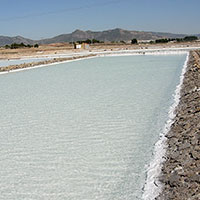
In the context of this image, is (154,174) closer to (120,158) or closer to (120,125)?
(120,158)

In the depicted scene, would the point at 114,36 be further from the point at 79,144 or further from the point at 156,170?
the point at 156,170

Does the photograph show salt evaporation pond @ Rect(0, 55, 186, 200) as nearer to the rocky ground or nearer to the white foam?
the white foam

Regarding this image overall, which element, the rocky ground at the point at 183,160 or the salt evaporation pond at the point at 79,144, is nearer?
the rocky ground at the point at 183,160

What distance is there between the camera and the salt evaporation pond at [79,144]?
8.71 ft

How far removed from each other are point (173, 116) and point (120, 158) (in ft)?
6.52

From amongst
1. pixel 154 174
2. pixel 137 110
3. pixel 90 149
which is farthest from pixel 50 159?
pixel 137 110

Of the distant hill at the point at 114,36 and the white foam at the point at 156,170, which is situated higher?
the white foam at the point at 156,170

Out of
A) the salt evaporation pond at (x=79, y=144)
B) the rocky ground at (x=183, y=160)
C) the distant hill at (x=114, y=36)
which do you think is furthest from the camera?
the distant hill at (x=114, y=36)

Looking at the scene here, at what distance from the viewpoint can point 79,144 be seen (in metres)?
3.76

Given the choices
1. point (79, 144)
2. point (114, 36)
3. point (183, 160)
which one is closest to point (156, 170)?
point (183, 160)

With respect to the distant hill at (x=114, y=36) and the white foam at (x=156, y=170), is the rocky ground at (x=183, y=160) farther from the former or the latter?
the distant hill at (x=114, y=36)

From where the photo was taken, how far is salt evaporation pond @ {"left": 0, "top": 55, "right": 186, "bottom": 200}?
8.71ft

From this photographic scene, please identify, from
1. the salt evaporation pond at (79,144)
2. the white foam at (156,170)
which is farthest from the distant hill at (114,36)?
the white foam at (156,170)

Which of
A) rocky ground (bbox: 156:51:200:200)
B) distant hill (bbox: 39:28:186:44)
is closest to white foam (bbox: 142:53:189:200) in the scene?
rocky ground (bbox: 156:51:200:200)
